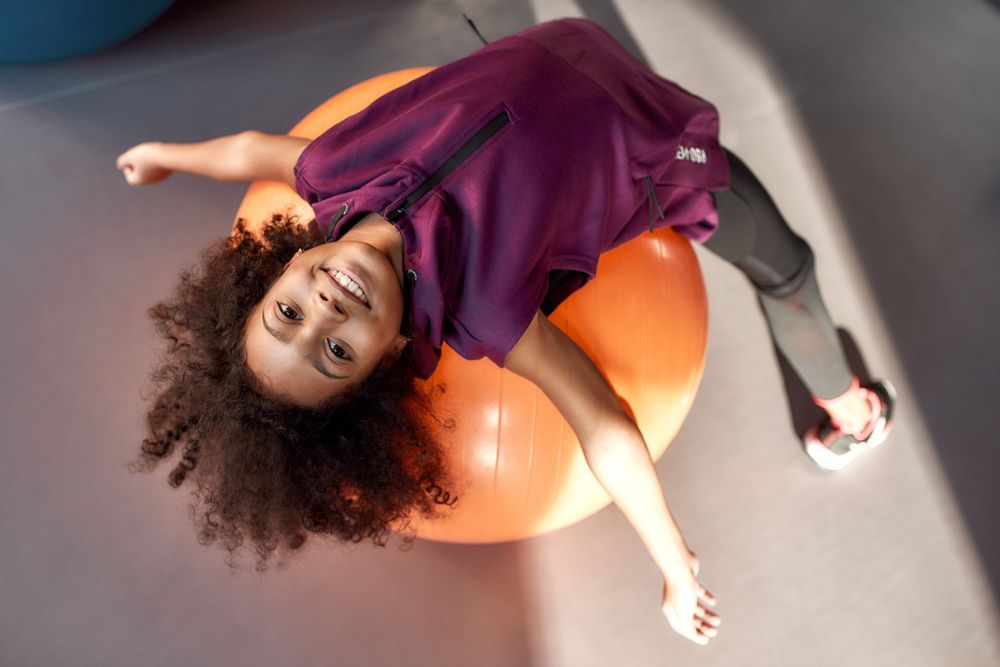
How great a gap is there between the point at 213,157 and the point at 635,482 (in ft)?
3.00

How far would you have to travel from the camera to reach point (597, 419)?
1.21 m

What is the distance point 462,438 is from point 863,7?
71.1 inches

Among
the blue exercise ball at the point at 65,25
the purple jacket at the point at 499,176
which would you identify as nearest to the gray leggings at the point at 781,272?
the purple jacket at the point at 499,176

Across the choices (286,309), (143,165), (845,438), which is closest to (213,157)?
(143,165)

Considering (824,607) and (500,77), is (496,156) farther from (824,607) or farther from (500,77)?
(824,607)

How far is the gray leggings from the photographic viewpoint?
1504mm

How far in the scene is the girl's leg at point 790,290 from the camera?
151 centimetres

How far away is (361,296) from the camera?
106 cm

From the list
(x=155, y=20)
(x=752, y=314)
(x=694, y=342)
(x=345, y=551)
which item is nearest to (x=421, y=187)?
(x=694, y=342)

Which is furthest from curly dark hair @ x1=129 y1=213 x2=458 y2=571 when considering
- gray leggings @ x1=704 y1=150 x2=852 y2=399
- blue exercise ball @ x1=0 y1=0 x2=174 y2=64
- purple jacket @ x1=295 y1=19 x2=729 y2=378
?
blue exercise ball @ x1=0 y1=0 x2=174 y2=64

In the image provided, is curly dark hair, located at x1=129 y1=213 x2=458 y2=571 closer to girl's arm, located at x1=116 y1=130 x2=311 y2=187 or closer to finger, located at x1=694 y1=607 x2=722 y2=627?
girl's arm, located at x1=116 y1=130 x2=311 y2=187

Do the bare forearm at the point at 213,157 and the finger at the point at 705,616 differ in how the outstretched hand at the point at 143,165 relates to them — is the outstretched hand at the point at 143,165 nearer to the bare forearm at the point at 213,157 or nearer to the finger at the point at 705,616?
the bare forearm at the point at 213,157

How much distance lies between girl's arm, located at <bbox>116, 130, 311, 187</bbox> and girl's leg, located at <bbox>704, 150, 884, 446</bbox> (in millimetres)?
753

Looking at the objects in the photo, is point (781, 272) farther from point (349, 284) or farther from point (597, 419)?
point (349, 284)
